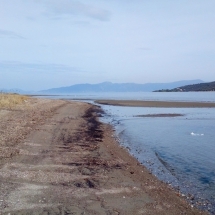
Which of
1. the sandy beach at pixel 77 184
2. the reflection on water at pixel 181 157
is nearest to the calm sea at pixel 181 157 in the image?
the reflection on water at pixel 181 157

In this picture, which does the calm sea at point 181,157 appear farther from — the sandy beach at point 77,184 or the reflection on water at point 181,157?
the sandy beach at point 77,184

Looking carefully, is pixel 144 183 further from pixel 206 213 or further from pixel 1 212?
pixel 1 212

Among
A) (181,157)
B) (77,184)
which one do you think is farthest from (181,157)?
(77,184)

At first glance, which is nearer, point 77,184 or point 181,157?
point 77,184

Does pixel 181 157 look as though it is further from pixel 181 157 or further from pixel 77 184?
pixel 77 184

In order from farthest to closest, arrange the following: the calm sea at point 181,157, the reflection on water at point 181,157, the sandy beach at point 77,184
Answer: the reflection on water at point 181,157, the calm sea at point 181,157, the sandy beach at point 77,184

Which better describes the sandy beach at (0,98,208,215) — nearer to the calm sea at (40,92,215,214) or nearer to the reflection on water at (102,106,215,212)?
the calm sea at (40,92,215,214)

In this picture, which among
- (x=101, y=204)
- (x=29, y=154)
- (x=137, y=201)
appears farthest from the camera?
(x=29, y=154)

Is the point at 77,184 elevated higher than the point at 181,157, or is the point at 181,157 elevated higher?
the point at 77,184

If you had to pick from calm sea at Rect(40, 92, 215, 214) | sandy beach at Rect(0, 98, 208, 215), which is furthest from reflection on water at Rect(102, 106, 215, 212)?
sandy beach at Rect(0, 98, 208, 215)

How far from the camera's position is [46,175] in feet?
29.6

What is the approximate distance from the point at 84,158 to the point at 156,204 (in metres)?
4.95

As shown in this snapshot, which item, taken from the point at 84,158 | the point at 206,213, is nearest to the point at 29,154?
the point at 84,158

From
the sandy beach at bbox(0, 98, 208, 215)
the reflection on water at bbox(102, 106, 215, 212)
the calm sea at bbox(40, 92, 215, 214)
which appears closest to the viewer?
the sandy beach at bbox(0, 98, 208, 215)
